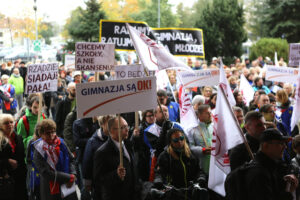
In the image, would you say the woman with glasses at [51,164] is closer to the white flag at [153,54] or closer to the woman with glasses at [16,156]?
the woman with glasses at [16,156]

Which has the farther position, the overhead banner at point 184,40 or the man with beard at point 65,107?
the overhead banner at point 184,40

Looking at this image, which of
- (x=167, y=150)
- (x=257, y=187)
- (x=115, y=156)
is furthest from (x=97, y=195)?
(x=257, y=187)

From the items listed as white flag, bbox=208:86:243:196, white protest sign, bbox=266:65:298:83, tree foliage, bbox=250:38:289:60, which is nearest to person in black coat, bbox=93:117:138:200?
white flag, bbox=208:86:243:196

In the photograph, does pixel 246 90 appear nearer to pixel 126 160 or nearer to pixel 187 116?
pixel 187 116

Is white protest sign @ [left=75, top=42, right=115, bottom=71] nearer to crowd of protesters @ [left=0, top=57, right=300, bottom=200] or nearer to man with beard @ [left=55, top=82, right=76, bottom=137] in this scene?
man with beard @ [left=55, top=82, right=76, bottom=137]

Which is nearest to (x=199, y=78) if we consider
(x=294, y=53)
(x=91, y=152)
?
Answer: (x=294, y=53)


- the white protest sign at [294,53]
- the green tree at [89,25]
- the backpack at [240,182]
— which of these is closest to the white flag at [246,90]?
the white protest sign at [294,53]

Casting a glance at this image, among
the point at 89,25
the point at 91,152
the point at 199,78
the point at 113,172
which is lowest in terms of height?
the point at 113,172

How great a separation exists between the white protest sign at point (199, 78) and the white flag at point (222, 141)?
4490mm

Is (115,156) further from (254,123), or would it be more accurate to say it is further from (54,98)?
(54,98)

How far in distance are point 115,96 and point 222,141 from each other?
4.69 feet

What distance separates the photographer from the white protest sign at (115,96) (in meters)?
5.47

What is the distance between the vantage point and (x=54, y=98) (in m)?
14.5

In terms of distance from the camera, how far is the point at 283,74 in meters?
11.2
